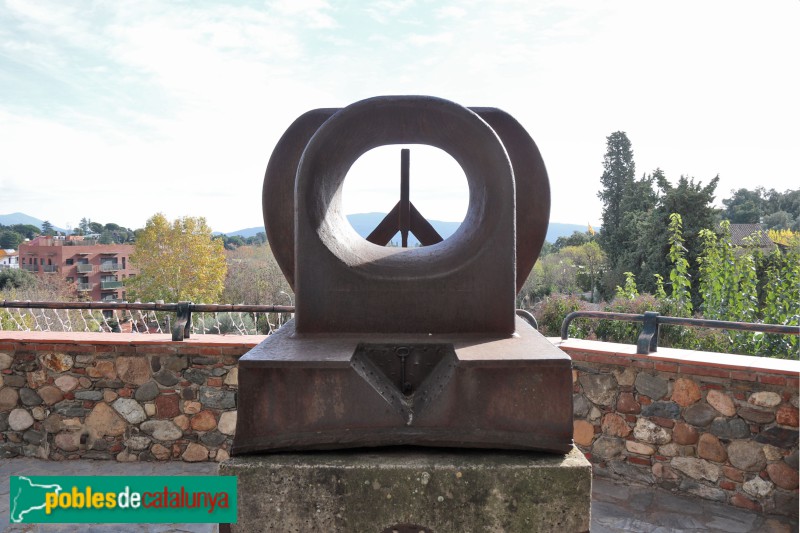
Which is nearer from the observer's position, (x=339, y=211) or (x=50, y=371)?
(x=339, y=211)

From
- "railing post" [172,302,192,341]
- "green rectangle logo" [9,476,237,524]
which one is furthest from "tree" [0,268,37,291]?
"green rectangle logo" [9,476,237,524]

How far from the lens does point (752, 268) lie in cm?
Answer: 744

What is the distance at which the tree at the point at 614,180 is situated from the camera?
2109cm

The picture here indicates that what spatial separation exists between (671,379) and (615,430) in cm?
53

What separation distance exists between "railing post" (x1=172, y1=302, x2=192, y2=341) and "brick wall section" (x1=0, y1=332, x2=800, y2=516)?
6 centimetres

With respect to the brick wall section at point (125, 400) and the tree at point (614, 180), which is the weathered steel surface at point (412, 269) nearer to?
the brick wall section at point (125, 400)

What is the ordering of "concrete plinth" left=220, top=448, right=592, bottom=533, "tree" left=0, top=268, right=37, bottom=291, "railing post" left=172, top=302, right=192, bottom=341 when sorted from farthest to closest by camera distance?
"tree" left=0, top=268, right=37, bottom=291 < "railing post" left=172, top=302, right=192, bottom=341 < "concrete plinth" left=220, top=448, right=592, bottom=533

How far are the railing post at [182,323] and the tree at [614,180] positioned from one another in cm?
1919

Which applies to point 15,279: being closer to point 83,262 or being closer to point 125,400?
point 83,262

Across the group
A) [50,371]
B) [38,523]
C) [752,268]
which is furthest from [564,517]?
[752,268]

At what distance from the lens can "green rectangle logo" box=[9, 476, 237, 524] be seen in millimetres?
1550

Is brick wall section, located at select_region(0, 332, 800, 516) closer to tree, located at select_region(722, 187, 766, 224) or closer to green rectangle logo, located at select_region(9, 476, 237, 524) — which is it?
green rectangle logo, located at select_region(9, 476, 237, 524)

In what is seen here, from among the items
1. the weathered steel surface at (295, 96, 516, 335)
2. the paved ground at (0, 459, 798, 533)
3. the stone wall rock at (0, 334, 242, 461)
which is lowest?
the paved ground at (0, 459, 798, 533)

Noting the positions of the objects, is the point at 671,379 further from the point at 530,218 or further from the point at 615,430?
the point at 530,218
